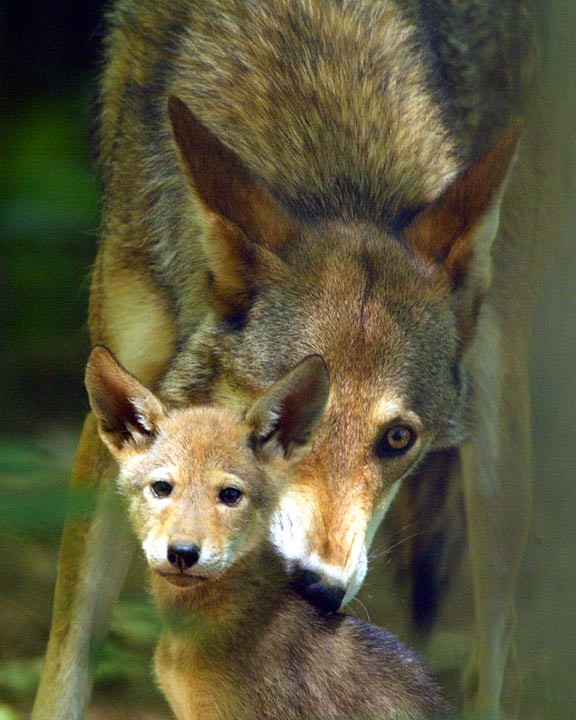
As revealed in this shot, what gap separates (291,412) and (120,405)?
20.1 inches

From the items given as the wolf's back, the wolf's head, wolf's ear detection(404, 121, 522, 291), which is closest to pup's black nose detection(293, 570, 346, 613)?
the wolf's head

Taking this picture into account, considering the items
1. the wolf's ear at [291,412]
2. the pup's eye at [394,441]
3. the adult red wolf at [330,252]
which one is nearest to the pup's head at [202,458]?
the wolf's ear at [291,412]

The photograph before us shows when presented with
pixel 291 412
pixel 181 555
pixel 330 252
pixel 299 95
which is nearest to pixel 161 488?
pixel 181 555

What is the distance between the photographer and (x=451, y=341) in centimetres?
365

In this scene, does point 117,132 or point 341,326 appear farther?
point 117,132

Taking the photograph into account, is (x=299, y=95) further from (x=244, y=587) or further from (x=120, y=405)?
(x=244, y=587)

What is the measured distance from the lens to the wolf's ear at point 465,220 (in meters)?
3.51

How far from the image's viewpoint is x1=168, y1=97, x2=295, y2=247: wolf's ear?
3256mm

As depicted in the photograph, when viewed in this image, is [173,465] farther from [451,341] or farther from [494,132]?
[494,132]

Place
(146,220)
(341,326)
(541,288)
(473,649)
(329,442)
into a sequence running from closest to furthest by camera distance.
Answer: (329,442) < (341,326) < (146,220) < (541,288) < (473,649)

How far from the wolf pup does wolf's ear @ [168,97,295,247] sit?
69 cm

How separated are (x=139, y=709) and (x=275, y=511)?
2.08 m

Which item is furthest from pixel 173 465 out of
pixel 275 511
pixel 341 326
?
pixel 341 326

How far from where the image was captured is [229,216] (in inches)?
132
